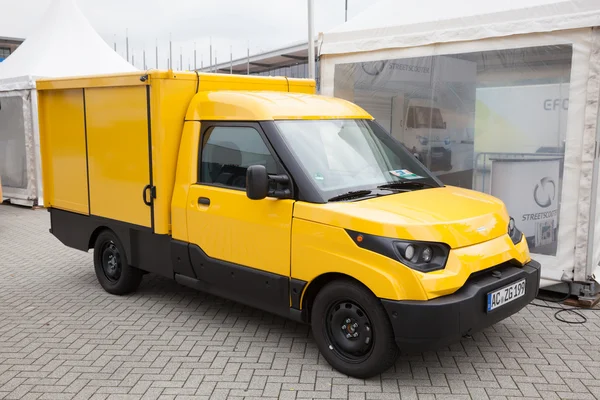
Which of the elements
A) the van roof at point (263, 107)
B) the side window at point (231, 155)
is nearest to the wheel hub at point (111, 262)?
the side window at point (231, 155)

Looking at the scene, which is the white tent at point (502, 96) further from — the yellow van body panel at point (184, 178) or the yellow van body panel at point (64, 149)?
the yellow van body panel at point (64, 149)

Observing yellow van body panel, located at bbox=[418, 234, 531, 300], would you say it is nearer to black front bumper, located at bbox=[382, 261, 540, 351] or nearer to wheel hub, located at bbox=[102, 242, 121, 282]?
black front bumper, located at bbox=[382, 261, 540, 351]

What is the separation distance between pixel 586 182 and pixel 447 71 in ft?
6.54

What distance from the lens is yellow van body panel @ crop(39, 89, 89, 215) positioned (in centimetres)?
622

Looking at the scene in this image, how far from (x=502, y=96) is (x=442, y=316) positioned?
3.75 meters

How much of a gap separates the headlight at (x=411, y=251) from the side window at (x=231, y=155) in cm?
107

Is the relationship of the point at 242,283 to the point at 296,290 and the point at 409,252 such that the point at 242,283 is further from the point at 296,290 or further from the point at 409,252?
the point at 409,252

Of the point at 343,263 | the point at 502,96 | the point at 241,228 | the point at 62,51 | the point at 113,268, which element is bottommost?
the point at 113,268

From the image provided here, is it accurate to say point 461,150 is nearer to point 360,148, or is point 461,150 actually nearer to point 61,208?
point 360,148

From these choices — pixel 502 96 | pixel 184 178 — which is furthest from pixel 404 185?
pixel 502 96

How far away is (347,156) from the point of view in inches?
184

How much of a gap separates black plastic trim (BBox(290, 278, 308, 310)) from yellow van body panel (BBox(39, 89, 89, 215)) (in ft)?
10.00

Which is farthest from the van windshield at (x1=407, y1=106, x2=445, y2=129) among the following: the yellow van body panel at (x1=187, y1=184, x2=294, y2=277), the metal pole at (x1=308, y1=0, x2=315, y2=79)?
the yellow van body panel at (x1=187, y1=184, x2=294, y2=277)

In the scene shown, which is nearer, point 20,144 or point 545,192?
point 545,192
